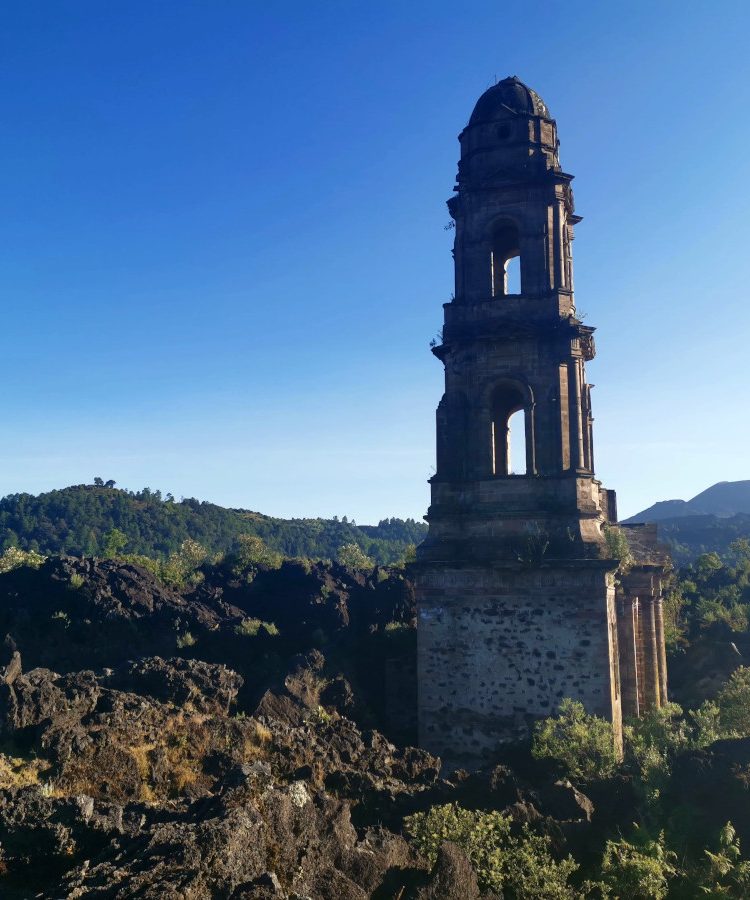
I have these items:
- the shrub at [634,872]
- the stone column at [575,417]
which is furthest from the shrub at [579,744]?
the stone column at [575,417]

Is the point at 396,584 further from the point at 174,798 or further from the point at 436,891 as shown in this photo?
the point at 436,891

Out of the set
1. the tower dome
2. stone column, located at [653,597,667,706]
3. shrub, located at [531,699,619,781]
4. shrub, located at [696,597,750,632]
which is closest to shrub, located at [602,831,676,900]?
shrub, located at [531,699,619,781]

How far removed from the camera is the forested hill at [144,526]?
295 ft

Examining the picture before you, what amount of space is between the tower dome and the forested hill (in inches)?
2708

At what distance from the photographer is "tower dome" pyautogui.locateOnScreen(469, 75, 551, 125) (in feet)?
61.9

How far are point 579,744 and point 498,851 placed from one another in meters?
5.53

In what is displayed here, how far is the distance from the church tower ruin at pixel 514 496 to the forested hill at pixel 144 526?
6848 cm

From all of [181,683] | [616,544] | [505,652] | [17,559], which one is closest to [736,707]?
[616,544]

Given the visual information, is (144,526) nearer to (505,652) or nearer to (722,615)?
(722,615)

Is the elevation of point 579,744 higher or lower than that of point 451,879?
higher

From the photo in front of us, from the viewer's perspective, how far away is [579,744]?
13.6 metres

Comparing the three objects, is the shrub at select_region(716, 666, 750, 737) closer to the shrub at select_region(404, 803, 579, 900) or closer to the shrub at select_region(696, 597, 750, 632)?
the shrub at select_region(404, 803, 579, 900)

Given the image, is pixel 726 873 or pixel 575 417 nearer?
pixel 726 873

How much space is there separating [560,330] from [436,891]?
40.8 ft
